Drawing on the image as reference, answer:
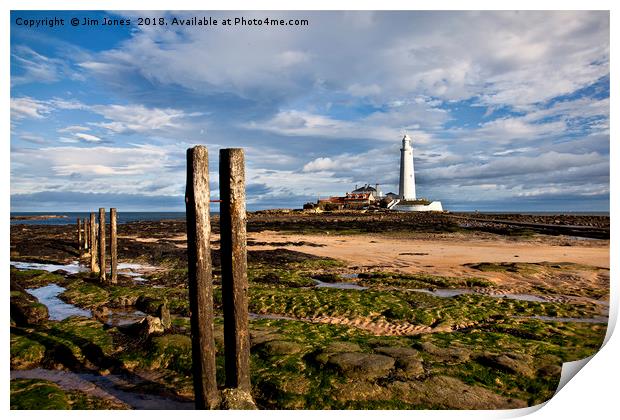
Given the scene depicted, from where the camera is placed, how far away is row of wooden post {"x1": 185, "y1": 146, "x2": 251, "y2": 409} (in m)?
5.34

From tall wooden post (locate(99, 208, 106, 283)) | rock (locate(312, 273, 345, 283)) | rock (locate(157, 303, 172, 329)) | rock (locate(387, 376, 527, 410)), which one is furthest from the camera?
rock (locate(312, 273, 345, 283))

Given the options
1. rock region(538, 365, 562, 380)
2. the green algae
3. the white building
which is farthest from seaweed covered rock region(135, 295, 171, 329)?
the white building

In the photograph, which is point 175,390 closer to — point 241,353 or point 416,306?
point 241,353

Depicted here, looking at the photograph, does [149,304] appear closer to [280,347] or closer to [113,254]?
[113,254]

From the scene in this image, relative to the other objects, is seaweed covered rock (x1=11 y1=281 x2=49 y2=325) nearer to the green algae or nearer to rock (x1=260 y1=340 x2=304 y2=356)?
the green algae

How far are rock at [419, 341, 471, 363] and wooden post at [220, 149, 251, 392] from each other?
11.7 feet

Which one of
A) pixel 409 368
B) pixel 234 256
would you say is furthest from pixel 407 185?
pixel 234 256

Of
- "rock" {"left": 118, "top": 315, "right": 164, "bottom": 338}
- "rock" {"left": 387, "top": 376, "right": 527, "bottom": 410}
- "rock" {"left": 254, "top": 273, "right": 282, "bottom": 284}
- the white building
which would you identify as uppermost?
the white building

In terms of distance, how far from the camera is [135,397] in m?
6.12
